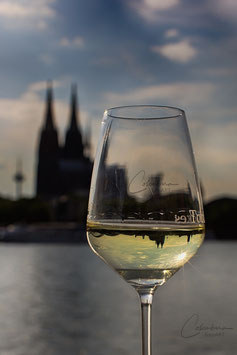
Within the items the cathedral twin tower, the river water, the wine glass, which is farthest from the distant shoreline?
the wine glass

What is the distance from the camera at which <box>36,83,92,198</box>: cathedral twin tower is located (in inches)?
1153

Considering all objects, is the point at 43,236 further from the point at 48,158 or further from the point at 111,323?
the point at 48,158

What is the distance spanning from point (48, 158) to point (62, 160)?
2.56 feet

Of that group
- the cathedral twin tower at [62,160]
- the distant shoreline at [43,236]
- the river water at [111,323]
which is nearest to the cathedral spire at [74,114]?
the cathedral twin tower at [62,160]

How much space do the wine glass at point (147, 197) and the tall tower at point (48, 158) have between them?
28964mm

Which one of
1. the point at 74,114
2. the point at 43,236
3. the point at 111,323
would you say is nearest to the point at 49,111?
the point at 74,114

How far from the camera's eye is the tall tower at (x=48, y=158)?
96.5ft

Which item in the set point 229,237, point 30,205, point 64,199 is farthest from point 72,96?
point 229,237

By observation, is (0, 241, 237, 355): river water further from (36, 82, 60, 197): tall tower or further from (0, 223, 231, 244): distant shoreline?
(36, 82, 60, 197): tall tower

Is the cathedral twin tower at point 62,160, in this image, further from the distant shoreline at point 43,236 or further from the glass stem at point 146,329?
the glass stem at point 146,329

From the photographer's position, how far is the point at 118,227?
384 millimetres

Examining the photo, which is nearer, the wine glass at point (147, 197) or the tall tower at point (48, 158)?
the wine glass at point (147, 197)

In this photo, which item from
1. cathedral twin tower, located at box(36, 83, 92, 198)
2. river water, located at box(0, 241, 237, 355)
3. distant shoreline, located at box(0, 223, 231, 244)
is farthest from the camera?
cathedral twin tower, located at box(36, 83, 92, 198)

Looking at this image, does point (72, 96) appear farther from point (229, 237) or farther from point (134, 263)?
point (134, 263)
